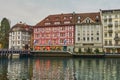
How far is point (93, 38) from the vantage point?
124 meters

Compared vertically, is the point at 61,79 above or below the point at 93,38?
below

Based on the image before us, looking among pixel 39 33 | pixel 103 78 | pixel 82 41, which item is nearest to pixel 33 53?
pixel 39 33

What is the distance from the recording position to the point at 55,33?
132m

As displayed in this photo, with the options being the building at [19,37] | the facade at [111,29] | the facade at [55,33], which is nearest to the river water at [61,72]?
the facade at [111,29]

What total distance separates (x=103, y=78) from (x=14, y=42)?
364 ft

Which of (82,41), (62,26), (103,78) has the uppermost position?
(62,26)

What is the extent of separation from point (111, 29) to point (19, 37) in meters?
53.6

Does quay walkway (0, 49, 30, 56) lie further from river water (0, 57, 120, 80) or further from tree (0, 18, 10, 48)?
river water (0, 57, 120, 80)

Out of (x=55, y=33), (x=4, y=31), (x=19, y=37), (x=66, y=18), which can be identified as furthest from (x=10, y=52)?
(x=66, y=18)

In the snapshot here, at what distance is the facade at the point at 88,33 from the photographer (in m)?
123

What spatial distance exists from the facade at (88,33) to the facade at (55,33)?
3206 mm

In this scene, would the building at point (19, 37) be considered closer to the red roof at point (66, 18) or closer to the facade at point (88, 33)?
the red roof at point (66, 18)

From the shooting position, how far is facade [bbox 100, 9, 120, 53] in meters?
120

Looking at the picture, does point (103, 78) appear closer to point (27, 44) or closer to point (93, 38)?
point (93, 38)
